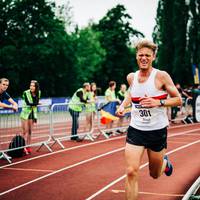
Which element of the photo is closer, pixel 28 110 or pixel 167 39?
pixel 28 110

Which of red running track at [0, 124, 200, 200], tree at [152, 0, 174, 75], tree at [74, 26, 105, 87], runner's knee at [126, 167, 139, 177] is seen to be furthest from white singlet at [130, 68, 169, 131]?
tree at [74, 26, 105, 87]

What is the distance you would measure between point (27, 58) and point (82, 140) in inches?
1321

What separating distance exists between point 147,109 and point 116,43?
64.1m

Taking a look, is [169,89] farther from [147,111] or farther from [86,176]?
[86,176]

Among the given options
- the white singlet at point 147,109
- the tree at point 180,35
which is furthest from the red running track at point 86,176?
the tree at point 180,35

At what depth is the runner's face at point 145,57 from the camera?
17.1 ft

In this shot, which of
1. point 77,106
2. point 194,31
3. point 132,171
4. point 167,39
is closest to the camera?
point 132,171

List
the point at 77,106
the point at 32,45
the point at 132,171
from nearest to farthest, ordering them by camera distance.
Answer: the point at 132,171 < the point at 77,106 < the point at 32,45

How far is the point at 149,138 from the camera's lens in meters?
5.26

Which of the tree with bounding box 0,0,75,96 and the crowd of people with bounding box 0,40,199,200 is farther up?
the tree with bounding box 0,0,75,96

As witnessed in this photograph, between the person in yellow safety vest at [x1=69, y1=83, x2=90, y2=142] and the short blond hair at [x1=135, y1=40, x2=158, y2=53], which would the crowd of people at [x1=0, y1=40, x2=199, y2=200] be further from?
the person in yellow safety vest at [x1=69, y1=83, x2=90, y2=142]

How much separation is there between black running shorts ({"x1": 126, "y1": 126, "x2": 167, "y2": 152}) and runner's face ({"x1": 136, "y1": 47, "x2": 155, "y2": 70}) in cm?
79

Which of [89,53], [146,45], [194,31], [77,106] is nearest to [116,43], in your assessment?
[89,53]

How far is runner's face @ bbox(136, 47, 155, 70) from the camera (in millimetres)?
5223
